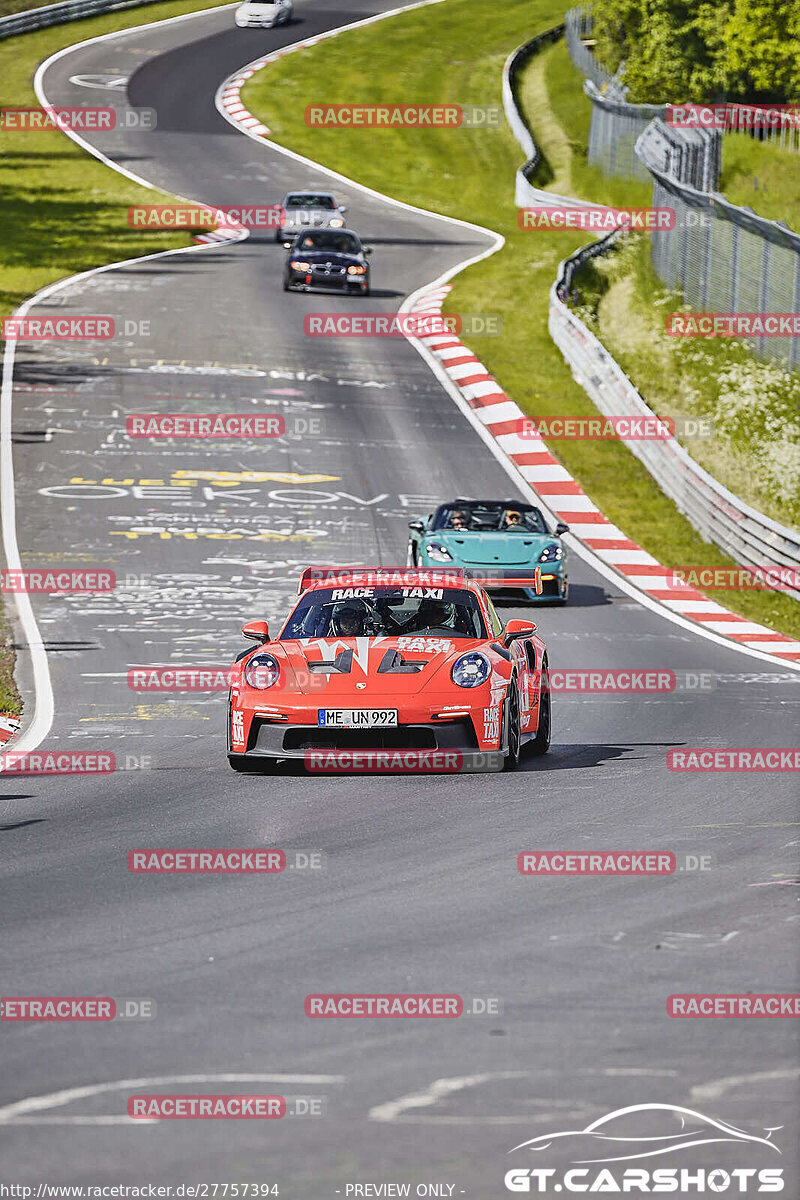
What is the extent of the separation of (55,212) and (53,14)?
27745 mm

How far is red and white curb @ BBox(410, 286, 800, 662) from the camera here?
74.6 ft

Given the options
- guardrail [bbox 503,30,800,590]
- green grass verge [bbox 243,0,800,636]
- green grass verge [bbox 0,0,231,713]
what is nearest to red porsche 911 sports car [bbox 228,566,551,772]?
green grass verge [bbox 243,0,800,636]

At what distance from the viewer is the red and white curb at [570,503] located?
74.6 ft

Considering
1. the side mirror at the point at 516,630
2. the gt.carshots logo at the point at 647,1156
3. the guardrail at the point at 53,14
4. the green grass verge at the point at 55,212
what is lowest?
the green grass verge at the point at 55,212

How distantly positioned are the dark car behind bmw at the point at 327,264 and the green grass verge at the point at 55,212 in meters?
5.87

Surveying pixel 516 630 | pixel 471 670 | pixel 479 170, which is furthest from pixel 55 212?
pixel 471 670

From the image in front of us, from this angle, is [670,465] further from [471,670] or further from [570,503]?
[471,670]

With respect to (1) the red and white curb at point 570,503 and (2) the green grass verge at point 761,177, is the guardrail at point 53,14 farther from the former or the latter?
(1) the red and white curb at point 570,503

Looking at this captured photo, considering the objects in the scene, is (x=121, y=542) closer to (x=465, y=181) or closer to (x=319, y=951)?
(x=319, y=951)

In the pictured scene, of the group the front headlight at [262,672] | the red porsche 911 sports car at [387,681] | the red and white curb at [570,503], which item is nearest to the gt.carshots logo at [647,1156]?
the red porsche 911 sports car at [387,681]

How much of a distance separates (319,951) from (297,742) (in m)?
4.53

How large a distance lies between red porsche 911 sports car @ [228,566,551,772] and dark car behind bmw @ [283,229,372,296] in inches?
1176

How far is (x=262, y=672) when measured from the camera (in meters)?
12.4

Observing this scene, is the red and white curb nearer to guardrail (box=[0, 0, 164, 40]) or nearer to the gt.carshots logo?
the gt.carshots logo
